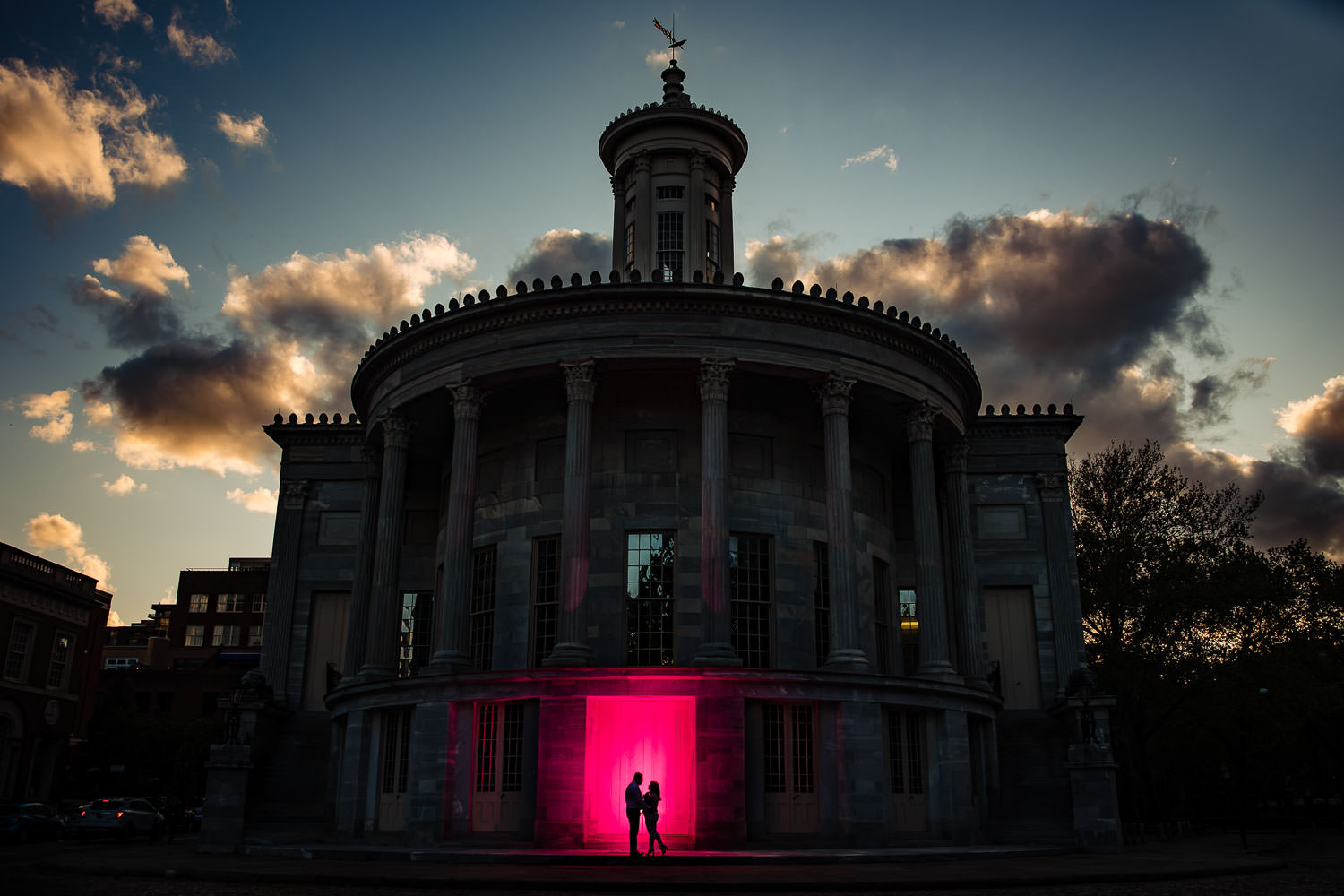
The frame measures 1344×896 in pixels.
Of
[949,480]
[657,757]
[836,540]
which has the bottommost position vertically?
[657,757]

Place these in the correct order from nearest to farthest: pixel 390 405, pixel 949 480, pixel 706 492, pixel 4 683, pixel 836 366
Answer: pixel 706 492 → pixel 836 366 → pixel 390 405 → pixel 949 480 → pixel 4 683

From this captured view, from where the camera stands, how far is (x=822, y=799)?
27.6 meters

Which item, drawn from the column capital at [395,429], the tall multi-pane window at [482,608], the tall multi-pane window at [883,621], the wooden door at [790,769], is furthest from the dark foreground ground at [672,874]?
the column capital at [395,429]

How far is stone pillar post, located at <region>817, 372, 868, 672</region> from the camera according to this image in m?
29.1

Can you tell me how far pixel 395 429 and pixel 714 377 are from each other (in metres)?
10.9

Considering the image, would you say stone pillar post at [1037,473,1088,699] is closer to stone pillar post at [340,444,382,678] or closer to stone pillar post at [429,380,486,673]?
stone pillar post at [429,380,486,673]

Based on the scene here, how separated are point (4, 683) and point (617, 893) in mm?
50864

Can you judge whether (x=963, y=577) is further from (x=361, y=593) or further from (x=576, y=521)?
(x=361, y=593)

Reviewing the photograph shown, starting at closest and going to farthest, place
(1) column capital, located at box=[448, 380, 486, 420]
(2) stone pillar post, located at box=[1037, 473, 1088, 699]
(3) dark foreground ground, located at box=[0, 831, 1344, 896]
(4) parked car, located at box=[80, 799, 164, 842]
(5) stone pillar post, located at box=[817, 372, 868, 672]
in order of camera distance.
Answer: (3) dark foreground ground, located at box=[0, 831, 1344, 896] → (5) stone pillar post, located at box=[817, 372, 868, 672] → (1) column capital, located at box=[448, 380, 486, 420] → (2) stone pillar post, located at box=[1037, 473, 1088, 699] → (4) parked car, located at box=[80, 799, 164, 842]

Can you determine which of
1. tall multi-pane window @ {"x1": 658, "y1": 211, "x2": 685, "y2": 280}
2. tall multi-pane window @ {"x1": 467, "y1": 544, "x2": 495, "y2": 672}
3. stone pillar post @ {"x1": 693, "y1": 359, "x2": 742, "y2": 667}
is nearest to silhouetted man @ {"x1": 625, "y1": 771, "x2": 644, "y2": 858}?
stone pillar post @ {"x1": 693, "y1": 359, "x2": 742, "y2": 667}

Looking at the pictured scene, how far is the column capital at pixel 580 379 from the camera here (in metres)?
30.7

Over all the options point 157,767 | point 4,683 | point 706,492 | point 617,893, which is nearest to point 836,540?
point 706,492

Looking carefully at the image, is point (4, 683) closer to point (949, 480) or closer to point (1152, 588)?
point (949, 480)

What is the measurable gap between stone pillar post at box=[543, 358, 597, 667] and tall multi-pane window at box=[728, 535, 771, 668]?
4575 millimetres
